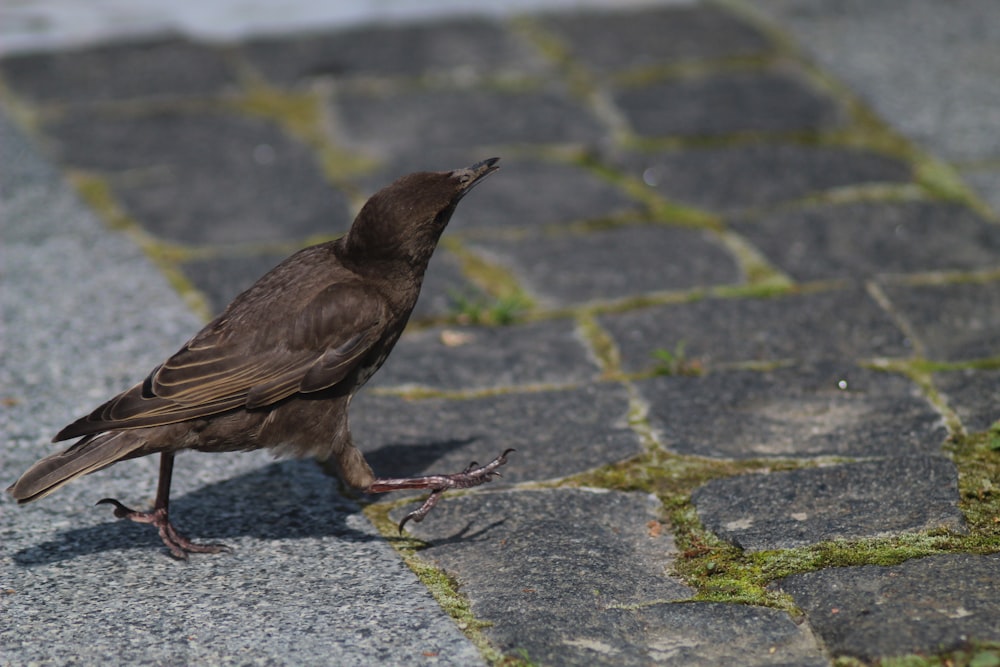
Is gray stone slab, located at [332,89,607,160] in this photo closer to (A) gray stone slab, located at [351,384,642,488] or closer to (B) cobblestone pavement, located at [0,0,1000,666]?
(B) cobblestone pavement, located at [0,0,1000,666]

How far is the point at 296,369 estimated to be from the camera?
4.12 metres

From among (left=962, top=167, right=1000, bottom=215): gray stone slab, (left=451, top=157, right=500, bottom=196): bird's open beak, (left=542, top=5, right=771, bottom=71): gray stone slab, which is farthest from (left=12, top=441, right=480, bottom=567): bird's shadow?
(left=542, top=5, right=771, bottom=71): gray stone slab

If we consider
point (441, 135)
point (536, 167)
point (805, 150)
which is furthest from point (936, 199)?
point (441, 135)

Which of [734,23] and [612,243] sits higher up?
[734,23]

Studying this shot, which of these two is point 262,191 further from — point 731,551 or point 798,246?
point 731,551

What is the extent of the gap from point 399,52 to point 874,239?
3450mm

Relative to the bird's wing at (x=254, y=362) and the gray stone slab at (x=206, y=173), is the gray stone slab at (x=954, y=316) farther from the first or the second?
the gray stone slab at (x=206, y=173)

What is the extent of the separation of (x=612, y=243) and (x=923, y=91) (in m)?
2.67

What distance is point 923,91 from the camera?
7.73 metres

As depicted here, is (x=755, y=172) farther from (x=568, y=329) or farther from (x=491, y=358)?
(x=491, y=358)

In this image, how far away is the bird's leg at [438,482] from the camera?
4.16 meters

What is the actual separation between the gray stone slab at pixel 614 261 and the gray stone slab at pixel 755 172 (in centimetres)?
45

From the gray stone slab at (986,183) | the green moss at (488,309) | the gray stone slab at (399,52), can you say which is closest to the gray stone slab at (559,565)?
the green moss at (488,309)

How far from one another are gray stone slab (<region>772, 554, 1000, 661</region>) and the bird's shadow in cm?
139
